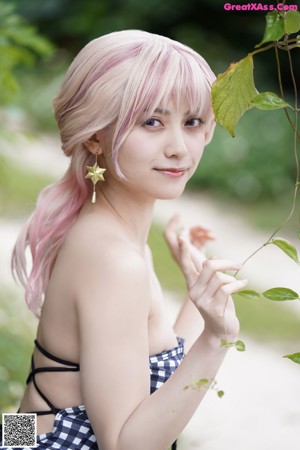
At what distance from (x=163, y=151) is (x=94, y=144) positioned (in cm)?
20

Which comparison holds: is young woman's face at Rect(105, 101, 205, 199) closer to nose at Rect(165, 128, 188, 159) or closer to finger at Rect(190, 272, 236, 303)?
nose at Rect(165, 128, 188, 159)

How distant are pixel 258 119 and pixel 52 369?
7155 millimetres

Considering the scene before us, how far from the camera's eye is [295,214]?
24.2 ft

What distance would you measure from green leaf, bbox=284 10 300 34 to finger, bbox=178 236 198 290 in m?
0.61

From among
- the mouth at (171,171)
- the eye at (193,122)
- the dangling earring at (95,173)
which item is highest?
the eye at (193,122)

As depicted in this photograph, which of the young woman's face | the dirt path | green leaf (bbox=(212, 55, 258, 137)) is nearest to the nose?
the young woman's face

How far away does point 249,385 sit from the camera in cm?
471

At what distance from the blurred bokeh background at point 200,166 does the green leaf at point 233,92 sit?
42.3 inches

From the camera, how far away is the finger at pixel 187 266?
2.02 m

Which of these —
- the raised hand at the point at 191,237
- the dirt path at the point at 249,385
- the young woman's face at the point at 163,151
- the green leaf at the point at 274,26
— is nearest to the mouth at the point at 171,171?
the young woman's face at the point at 163,151

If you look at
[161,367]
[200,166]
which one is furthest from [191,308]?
[200,166]

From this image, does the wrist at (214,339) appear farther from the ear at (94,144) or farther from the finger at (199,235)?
the finger at (199,235)

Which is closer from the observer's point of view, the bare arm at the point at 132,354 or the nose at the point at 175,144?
the bare arm at the point at 132,354

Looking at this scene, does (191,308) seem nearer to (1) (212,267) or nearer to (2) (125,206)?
(2) (125,206)
